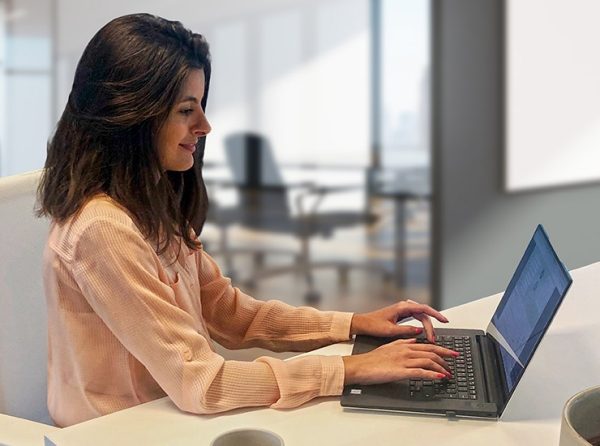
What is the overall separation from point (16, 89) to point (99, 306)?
68.1 inches

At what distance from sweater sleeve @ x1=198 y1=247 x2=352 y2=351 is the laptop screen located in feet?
1.08

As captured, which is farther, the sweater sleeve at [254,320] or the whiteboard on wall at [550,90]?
the whiteboard on wall at [550,90]

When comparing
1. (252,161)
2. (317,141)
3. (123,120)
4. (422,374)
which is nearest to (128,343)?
(123,120)

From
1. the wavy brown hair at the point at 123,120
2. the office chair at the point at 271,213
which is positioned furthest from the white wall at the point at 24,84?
the wavy brown hair at the point at 123,120

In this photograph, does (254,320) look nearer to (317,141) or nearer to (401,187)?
(317,141)

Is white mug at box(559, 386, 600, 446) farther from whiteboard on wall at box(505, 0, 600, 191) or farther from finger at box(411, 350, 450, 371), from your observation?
whiteboard on wall at box(505, 0, 600, 191)

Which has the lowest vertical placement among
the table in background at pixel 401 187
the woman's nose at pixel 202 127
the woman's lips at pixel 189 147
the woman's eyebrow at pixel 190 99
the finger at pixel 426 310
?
the finger at pixel 426 310

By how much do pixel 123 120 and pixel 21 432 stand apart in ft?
1.64

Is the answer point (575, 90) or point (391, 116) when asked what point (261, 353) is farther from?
point (575, 90)

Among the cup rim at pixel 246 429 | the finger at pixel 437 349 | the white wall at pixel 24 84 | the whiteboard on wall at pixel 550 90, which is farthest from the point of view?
the whiteboard on wall at pixel 550 90

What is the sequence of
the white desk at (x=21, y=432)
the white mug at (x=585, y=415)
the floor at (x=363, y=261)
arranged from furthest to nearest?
the floor at (x=363, y=261) → the white desk at (x=21, y=432) → the white mug at (x=585, y=415)

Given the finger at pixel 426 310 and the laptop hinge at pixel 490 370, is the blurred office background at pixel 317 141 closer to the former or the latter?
the finger at pixel 426 310

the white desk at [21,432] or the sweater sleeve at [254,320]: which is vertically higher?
the sweater sleeve at [254,320]

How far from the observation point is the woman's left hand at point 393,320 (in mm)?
1614
